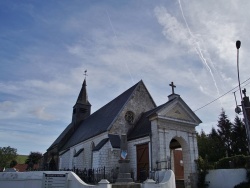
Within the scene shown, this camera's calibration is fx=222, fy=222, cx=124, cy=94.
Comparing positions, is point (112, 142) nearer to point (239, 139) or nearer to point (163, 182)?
A: point (163, 182)

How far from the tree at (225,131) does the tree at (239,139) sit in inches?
31.4

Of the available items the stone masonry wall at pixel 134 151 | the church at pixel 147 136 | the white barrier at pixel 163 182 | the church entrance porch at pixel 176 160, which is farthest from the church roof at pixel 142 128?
the white barrier at pixel 163 182

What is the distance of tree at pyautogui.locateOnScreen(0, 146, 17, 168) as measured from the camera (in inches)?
1891

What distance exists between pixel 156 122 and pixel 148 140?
1.53 m

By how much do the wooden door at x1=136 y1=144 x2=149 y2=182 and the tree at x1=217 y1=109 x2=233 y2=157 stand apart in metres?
22.4

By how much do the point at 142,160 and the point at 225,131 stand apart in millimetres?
26521

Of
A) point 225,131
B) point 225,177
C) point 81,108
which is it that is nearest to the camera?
point 225,177

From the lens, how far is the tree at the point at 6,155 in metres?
48.0

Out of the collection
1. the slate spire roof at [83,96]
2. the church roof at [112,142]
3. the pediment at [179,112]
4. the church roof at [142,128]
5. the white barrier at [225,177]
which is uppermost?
the slate spire roof at [83,96]

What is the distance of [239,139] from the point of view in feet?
113

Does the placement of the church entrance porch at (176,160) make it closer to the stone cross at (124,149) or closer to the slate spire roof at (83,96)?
the stone cross at (124,149)

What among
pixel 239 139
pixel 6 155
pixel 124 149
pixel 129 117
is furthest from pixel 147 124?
pixel 6 155

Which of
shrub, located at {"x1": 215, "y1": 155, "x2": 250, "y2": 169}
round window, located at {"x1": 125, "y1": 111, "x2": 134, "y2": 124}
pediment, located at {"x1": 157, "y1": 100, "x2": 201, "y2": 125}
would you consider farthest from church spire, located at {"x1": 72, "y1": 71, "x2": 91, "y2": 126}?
A: shrub, located at {"x1": 215, "y1": 155, "x2": 250, "y2": 169}

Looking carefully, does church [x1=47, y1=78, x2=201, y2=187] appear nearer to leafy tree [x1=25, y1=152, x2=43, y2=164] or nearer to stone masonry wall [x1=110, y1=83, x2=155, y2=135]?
stone masonry wall [x1=110, y1=83, x2=155, y2=135]
